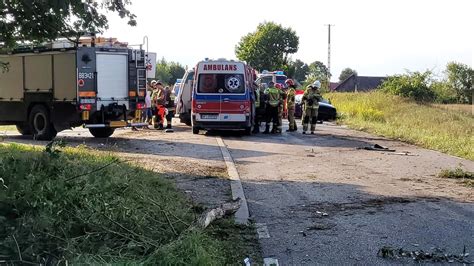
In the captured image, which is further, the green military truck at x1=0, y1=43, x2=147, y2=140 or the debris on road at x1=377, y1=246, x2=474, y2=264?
the green military truck at x1=0, y1=43, x2=147, y2=140

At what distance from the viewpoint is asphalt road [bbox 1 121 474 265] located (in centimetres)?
574

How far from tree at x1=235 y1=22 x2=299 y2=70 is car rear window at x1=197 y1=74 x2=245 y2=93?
49.6m

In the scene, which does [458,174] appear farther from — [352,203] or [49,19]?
[49,19]

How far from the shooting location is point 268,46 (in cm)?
7075

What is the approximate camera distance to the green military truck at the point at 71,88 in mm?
14984

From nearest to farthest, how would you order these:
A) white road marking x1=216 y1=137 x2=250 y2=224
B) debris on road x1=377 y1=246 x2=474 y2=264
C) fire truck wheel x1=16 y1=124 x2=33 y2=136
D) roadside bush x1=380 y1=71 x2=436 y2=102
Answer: debris on road x1=377 y1=246 x2=474 y2=264 → white road marking x1=216 y1=137 x2=250 y2=224 → fire truck wheel x1=16 y1=124 x2=33 y2=136 → roadside bush x1=380 y1=71 x2=436 y2=102

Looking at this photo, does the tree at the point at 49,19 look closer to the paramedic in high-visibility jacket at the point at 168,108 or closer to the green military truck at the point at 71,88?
the green military truck at the point at 71,88

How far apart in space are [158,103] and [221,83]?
9.17 ft

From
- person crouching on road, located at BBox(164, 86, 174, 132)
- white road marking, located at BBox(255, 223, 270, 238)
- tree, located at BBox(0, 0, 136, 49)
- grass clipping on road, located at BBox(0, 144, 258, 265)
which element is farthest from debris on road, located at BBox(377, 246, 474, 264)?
person crouching on road, located at BBox(164, 86, 174, 132)

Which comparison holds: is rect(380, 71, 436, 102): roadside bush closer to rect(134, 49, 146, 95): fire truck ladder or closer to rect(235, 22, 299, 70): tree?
rect(134, 49, 146, 95): fire truck ladder

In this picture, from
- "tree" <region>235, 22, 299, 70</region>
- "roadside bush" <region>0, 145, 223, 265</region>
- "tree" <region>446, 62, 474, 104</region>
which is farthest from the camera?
"tree" <region>235, 22, 299, 70</region>

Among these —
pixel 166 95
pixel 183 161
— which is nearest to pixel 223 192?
pixel 183 161

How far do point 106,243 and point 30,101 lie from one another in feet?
41.6

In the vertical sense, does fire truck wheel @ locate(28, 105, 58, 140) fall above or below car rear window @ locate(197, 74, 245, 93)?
below
